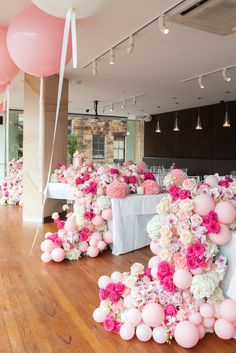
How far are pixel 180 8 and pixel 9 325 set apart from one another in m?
3.57

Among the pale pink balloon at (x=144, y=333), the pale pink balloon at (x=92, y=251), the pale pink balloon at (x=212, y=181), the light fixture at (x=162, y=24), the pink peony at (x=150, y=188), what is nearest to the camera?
the pale pink balloon at (x=144, y=333)

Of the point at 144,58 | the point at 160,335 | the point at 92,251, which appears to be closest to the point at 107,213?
the point at 92,251

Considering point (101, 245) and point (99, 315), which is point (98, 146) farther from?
point (99, 315)

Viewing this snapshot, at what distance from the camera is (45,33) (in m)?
2.92

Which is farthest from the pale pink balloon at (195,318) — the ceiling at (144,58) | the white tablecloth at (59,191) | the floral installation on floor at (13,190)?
the floral installation on floor at (13,190)

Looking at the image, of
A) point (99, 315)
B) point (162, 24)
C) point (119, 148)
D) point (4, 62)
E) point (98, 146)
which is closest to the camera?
point (99, 315)

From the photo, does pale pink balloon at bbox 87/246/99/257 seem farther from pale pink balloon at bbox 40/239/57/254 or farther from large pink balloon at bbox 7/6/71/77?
large pink balloon at bbox 7/6/71/77

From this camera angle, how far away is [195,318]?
2416 mm

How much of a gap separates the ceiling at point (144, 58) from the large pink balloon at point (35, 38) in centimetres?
81

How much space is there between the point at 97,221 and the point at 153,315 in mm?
2151

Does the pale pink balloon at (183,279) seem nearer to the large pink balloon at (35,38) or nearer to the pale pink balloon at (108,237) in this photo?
the pale pink balloon at (108,237)

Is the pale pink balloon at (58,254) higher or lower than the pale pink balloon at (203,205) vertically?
lower

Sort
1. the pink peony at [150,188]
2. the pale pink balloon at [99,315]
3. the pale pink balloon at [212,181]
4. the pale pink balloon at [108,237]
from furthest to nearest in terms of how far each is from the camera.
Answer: the pink peony at [150,188] < the pale pink balloon at [108,237] < the pale pink balloon at [212,181] < the pale pink balloon at [99,315]

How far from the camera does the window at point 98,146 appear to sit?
1462cm
